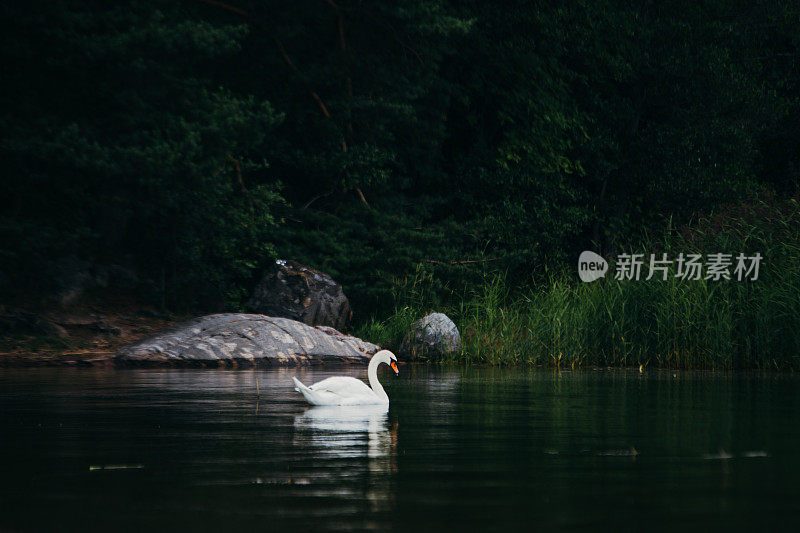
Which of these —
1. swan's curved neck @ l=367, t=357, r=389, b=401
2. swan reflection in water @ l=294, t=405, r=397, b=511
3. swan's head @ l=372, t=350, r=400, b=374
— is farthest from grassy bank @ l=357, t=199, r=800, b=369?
swan reflection in water @ l=294, t=405, r=397, b=511

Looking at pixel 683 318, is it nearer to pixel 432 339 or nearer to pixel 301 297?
pixel 432 339

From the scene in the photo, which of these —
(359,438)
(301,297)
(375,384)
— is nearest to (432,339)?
(301,297)

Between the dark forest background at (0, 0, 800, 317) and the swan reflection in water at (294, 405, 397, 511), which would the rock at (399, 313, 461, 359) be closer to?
the dark forest background at (0, 0, 800, 317)

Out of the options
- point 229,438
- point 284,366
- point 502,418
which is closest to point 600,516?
point 229,438

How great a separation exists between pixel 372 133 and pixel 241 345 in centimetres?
1055

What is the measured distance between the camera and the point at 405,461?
6.99 metres

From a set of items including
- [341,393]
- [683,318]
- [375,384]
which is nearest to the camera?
[341,393]

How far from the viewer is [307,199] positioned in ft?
97.5

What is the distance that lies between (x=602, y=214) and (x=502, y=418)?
25263 mm

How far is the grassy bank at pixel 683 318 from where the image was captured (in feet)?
Result: 58.6

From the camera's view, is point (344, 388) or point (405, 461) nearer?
point (405, 461)

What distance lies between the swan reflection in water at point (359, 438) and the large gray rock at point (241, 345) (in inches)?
344

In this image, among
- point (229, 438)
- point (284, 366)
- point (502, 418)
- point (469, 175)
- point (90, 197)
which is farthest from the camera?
point (469, 175)

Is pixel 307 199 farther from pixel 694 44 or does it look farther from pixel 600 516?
pixel 600 516
